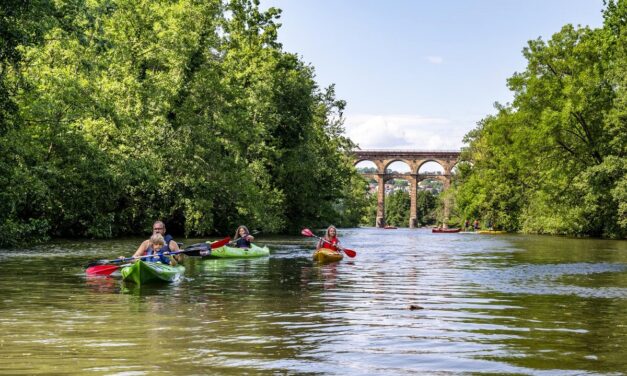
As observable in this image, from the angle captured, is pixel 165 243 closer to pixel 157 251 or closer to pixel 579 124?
pixel 157 251

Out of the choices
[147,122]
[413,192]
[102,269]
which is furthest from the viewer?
[413,192]

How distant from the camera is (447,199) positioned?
304 ft

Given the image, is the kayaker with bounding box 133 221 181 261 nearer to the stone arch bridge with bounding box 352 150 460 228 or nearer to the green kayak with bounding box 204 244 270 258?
the green kayak with bounding box 204 244 270 258

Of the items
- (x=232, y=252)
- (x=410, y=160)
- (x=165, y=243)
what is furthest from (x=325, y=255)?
(x=410, y=160)

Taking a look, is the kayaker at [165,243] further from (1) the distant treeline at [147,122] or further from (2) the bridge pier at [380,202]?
(2) the bridge pier at [380,202]

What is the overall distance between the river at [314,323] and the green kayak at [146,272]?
0.29 m

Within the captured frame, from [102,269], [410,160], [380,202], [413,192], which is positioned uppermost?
[410,160]

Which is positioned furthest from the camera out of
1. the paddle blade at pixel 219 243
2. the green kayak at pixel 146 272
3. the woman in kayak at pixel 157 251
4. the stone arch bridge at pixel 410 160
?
the stone arch bridge at pixel 410 160

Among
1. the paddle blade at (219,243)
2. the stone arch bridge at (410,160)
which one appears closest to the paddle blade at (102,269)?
the paddle blade at (219,243)

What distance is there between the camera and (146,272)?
1460cm

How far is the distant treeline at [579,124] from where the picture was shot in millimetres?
43188

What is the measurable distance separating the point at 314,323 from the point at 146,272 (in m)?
5.59

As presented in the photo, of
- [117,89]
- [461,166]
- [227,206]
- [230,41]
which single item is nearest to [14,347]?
[117,89]

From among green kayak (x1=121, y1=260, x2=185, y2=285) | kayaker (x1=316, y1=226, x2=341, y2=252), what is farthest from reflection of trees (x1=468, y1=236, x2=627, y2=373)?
green kayak (x1=121, y1=260, x2=185, y2=285)
